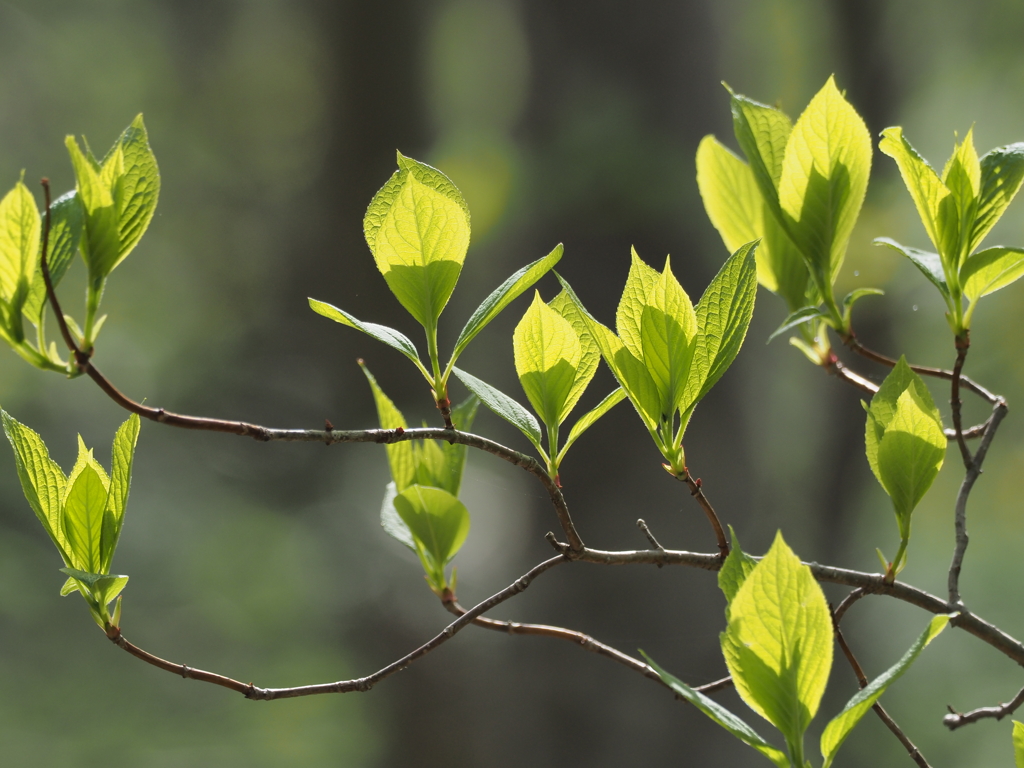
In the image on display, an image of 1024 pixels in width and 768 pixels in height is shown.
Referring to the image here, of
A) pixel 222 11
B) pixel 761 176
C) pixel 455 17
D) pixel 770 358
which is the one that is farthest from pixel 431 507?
pixel 222 11

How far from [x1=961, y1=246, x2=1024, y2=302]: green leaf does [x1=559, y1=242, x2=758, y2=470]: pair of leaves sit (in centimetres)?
7

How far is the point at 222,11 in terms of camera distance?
1.47 metres

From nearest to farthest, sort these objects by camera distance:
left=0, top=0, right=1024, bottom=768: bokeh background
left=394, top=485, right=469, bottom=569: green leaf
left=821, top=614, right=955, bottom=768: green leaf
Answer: left=821, top=614, right=955, bottom=768: green leaf → left=394, top=485, right=469, bottom=569: green leaf → left=0, top=0, right=1024, bottom=768: bokeh background

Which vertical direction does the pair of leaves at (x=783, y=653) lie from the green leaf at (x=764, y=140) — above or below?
below

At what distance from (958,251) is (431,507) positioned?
0.17 meters

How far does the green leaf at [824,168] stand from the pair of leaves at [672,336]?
0.15 ft

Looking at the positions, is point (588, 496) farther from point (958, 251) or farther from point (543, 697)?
point (958, 251)

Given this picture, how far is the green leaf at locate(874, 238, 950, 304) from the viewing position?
0.64ft

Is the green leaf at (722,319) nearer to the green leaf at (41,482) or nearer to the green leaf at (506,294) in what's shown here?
the green leaf at (506,294)

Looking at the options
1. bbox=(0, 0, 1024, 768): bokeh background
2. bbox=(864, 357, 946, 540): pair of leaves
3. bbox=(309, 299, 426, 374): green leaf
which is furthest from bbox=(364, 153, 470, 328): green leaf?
bbox=(0, 0, 1024, 768): bokeh background

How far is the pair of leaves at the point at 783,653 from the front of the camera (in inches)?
5.5

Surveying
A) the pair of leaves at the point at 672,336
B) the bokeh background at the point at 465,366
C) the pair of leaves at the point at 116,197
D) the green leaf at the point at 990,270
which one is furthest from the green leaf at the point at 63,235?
the bokeh background at the point at 465,366

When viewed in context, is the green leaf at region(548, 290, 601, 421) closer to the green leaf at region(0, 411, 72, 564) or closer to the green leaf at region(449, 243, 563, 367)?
the green leaf at region(449, 243, 563, 367)

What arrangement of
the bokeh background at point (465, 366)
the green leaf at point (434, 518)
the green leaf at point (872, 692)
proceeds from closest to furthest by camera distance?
the green leaf at point (872, 692) < the green leaf at point (434, 518) < the bokeh background at point (465, 366)
